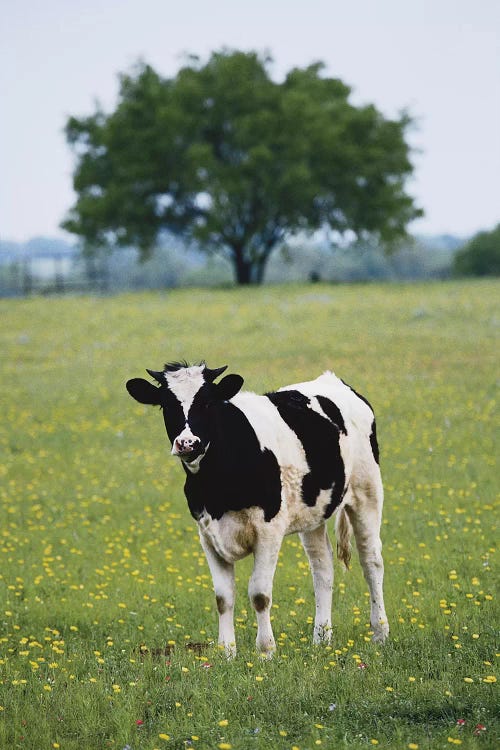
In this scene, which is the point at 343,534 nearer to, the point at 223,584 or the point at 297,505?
the point at 297,505

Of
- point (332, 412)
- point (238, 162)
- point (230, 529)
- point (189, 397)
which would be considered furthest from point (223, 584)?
point (238, 162)

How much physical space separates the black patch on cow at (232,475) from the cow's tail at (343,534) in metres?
1.50

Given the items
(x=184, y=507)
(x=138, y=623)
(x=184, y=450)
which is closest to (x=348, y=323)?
(x=184, y=507)

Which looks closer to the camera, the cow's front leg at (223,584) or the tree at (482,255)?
the cow's front leg at (223,584)

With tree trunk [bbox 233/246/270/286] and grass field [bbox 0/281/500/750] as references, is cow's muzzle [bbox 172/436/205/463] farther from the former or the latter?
tree trunk [bbox 233/246/270/286]

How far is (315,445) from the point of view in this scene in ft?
31.4

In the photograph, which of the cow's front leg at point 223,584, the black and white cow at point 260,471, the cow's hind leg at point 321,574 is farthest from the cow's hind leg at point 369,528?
the cow's front leg at point 223,584

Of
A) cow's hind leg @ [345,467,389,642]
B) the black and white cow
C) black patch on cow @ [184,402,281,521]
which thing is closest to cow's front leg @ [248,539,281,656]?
the black and white cow

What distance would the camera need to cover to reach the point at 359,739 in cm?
711

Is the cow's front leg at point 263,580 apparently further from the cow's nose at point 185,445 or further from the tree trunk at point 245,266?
the tree trunk at point 245,266

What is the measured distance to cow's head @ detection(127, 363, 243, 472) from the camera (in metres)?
8.41

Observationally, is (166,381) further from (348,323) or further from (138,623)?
(348,323)

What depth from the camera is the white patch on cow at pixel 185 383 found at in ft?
27.8

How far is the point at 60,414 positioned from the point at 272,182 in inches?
1648
